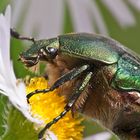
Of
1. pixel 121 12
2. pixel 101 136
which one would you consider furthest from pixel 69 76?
pixel 121 12

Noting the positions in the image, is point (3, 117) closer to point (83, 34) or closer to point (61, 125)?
point (61, 125)

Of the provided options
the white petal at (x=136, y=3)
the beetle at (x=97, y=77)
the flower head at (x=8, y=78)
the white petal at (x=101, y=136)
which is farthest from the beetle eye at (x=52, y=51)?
the white petal at (x=136, y=3)

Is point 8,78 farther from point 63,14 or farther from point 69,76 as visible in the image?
point 63,14

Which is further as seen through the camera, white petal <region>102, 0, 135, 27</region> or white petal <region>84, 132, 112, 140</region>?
white petal <region>102, 0, 135, 27</region>

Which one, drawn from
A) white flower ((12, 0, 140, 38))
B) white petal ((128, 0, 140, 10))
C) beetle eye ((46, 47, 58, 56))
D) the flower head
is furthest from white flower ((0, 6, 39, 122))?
white petal ((128, 0, 140, 10))

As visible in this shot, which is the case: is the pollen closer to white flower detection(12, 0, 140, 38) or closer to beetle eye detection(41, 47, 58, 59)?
beetle eye detection(41, 47, 58, 59)

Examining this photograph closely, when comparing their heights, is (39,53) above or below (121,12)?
above

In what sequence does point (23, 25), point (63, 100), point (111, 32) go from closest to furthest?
point (63, 100)
point (23, 25)
point (111, 32)

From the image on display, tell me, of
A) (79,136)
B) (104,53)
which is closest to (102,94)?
(104,53)
